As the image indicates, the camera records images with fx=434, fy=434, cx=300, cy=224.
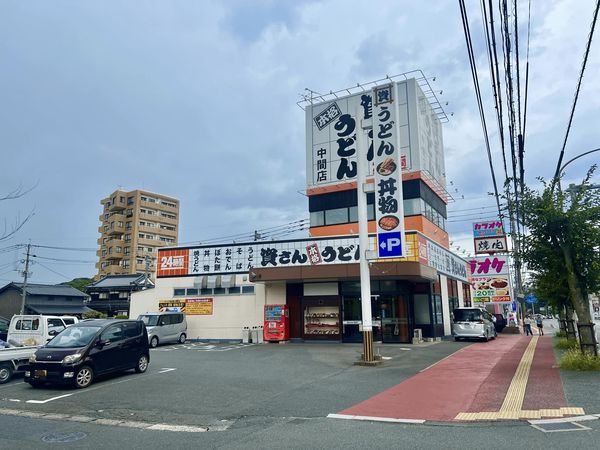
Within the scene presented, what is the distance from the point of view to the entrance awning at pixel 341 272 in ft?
61.9

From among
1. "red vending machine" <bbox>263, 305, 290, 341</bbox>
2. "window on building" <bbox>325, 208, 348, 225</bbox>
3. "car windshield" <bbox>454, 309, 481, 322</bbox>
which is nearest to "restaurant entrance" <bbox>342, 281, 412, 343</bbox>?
"red vending machine" <bbox>263, 305, 290, 341</bbox>

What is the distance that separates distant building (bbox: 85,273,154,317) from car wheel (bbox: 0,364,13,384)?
124 feet

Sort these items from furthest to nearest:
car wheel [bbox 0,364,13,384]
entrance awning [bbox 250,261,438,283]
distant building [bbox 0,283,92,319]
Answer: distant building [bbox 0,283,92,319] → entrance awning [bbox 250,261,438,283] → car wheel [bbox 0,364,13,384]

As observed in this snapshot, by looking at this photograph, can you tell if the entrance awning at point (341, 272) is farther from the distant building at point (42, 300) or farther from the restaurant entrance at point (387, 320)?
the distant building at point (42, 300)

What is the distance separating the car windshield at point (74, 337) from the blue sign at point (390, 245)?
9027 millimetres

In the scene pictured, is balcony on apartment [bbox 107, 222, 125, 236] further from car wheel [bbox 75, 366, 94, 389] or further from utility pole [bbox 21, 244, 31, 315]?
car wheel [bbox 75, 366, 94, 389]

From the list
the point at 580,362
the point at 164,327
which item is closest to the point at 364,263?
the point at 580,362

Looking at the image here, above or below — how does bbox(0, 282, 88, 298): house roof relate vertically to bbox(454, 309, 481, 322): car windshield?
above

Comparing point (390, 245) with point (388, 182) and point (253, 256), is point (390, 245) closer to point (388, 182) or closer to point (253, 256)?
point (388, 182)

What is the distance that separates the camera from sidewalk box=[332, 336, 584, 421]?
283 inches

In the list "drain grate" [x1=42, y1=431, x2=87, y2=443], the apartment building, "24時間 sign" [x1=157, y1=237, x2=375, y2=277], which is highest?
the apartment building

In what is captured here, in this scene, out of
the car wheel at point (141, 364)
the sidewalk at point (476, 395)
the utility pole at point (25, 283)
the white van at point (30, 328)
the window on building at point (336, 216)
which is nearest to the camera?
the sidewalk at point (476, 395)

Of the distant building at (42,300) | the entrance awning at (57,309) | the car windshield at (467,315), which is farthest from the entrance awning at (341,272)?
the distant building at (42,300)

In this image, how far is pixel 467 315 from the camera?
73.7 feet
